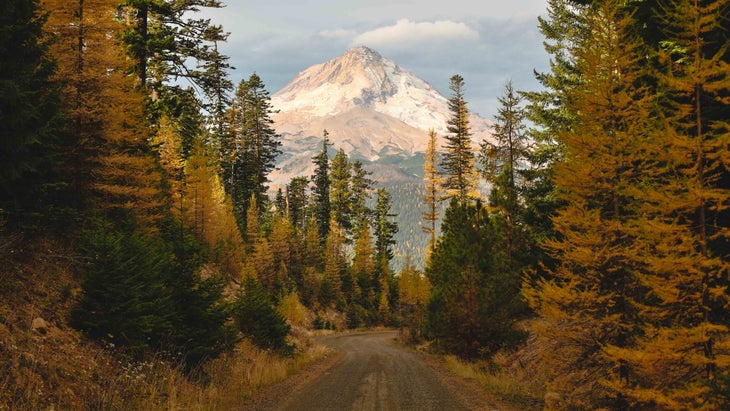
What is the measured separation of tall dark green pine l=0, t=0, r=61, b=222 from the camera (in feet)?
31.8

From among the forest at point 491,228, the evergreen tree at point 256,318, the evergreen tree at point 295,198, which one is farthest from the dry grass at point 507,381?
the evergreen tree at point 295,198

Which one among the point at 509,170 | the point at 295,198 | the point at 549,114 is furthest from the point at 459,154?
the point at 295,198

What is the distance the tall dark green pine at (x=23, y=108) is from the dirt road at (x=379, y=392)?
26.7 ft

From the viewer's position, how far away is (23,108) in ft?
32.2

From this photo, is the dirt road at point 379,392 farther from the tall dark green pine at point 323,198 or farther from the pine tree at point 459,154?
the tall dark green pine at point 323,198

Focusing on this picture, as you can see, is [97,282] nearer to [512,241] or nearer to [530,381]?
[530,381]

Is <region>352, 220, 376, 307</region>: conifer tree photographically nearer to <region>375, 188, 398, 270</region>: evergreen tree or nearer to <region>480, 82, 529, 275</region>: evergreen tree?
<region>375, 188, 398, 270</region>: evergreen tree

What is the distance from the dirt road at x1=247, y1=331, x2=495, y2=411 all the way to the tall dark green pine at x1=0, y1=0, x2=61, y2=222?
8139 millimetres

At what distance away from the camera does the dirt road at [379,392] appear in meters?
11.7

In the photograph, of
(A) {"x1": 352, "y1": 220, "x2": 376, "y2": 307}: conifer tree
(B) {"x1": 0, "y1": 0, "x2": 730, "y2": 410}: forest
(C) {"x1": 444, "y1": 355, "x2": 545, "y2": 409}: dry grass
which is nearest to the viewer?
(B) {"x1": 0, "y1": 0, "x2": 730, "y2": 410}: forest

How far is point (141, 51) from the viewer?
18.6m

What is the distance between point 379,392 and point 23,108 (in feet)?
39.4

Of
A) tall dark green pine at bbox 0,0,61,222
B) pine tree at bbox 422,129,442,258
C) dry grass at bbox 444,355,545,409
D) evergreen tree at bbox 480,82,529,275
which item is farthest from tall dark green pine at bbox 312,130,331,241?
tall dark green pine at bbox 0,0,61,222

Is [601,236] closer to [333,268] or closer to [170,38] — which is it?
[170,38]
